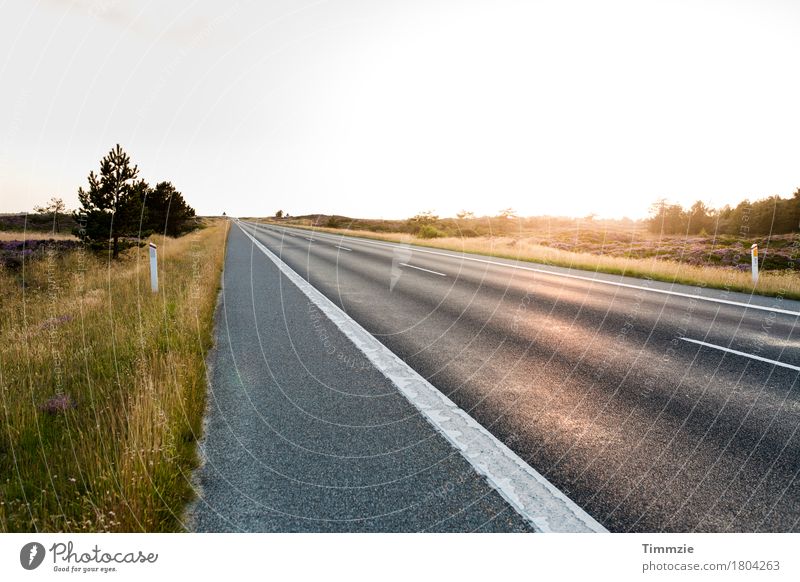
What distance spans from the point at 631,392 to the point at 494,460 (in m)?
1.93

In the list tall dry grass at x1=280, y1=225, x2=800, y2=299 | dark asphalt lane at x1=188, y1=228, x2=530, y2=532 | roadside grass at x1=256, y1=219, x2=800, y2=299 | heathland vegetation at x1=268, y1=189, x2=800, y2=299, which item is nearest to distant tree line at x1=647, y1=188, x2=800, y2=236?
heathland vegetation at x1=268, y1=189, x2=800, y2=299

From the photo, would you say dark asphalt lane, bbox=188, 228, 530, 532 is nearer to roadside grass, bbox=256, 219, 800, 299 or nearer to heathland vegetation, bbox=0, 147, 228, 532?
heathland vegetation, bbox=0, 147, 228, 532

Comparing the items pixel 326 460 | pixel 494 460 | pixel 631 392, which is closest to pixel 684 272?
pixel 631 392

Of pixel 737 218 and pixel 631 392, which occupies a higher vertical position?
pixel 737 218

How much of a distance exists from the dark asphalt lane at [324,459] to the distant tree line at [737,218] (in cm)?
3260

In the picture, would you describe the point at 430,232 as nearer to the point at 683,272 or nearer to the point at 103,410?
the point at 683,272

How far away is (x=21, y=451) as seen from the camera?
9.98 ft

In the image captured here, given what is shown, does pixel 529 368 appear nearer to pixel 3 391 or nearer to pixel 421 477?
pixel 421 477

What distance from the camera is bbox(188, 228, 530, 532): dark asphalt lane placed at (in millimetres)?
2266

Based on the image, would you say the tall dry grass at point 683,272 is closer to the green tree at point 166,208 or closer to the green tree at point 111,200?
the green tree at point 111,200

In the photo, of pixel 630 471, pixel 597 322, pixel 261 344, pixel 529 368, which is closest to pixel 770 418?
pixel 630 471

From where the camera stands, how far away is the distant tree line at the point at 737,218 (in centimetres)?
3116

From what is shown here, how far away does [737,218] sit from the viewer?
33.4m

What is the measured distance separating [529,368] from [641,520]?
244cm
